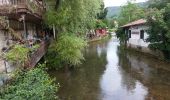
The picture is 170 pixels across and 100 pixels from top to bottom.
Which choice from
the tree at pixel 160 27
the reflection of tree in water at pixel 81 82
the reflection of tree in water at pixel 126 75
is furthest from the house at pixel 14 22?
the tree at pixel 160 27

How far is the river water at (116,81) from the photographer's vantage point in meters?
15.4

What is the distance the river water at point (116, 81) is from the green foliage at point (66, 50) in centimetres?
89

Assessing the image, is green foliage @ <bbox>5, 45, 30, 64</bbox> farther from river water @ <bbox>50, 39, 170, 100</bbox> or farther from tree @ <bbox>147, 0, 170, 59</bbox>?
tree @ <bbox>147, 0, 170, 59</bbox>

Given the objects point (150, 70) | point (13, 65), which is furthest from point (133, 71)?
point (13, 65)

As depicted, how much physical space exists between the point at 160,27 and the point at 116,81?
767cm

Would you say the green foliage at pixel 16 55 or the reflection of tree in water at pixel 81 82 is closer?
the green foliage at pixel 16 55

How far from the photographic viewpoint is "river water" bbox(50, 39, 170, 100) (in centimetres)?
1540

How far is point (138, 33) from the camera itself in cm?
3506

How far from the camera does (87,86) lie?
57.7ft

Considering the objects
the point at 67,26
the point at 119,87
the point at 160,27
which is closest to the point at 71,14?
the point at 67,26

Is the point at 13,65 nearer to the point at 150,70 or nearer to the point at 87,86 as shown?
the point at 87,86

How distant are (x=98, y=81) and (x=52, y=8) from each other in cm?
766

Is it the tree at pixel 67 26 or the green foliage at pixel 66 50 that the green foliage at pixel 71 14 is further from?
the green foliage at pixel 66 50

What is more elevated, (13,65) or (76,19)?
(76,19)
